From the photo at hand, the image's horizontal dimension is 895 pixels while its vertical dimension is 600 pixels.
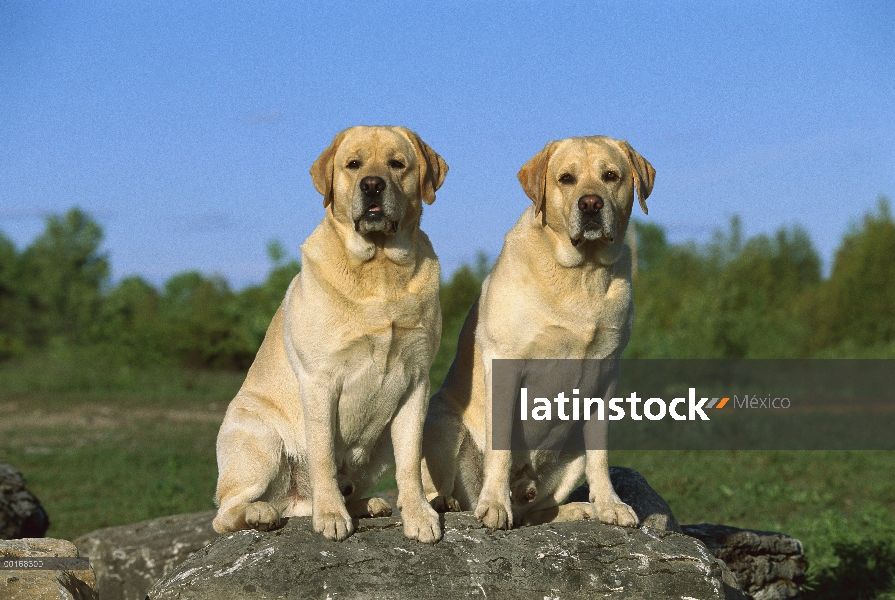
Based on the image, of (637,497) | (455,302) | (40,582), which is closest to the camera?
(40,582)

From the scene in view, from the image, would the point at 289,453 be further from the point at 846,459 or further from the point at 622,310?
the point at 846,459

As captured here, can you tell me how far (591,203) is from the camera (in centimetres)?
537

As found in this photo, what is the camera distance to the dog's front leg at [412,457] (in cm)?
501

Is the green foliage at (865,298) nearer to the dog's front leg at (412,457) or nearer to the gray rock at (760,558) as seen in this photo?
the gray rock at (760,558)

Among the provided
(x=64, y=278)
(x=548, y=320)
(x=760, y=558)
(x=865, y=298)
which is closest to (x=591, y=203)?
(x=548, y=320)

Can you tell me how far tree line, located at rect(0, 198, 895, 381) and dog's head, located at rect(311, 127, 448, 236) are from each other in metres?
14.1

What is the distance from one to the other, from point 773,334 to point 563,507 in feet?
69.2

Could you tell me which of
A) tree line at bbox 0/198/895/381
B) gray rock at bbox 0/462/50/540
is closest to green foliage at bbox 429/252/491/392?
tree line at bbox 0/198/895/381

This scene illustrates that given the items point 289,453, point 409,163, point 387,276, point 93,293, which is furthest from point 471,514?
point 93,293

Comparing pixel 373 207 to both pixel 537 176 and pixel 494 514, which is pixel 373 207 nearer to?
pixel 537 176

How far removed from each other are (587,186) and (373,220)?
4.31 ft

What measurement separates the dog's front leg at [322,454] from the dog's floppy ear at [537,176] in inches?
67.2

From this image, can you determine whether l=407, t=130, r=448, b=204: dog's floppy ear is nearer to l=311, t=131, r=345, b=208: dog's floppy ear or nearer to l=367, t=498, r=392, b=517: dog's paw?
l=311, t=131, r=345, b=208: dog's floppy ear

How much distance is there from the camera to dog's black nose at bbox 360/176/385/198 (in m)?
4.95
